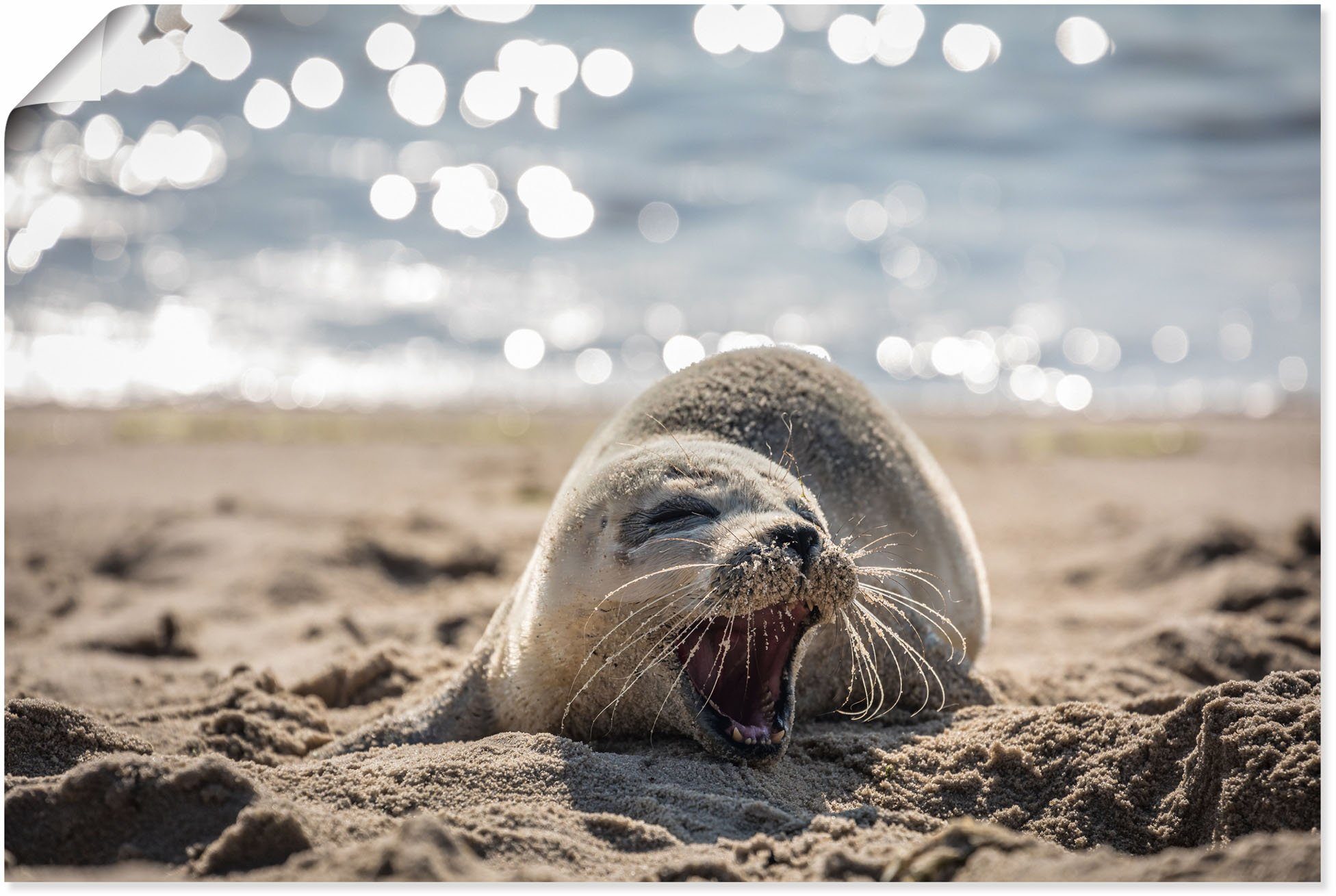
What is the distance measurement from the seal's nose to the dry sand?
565mm

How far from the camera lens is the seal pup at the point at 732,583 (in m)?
3.01

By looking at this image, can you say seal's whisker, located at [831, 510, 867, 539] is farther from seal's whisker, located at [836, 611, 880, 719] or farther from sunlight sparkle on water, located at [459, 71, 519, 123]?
sunlight sparkle on water, located at [459, 71, 519, 123]

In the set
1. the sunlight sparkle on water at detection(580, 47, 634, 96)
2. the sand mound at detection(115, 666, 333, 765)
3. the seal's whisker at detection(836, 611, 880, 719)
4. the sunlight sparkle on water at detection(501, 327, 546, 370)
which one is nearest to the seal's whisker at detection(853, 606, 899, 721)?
the seal's whisker at detection(836, 611, 880, 719)

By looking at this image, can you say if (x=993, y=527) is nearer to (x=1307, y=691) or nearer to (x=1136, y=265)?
(x=1136, y=265)

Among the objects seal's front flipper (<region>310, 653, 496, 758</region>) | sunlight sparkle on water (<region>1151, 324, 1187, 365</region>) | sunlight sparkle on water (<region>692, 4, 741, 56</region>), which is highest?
sunlight sparkle on water (<region>692, 4, 741, 56</region>)

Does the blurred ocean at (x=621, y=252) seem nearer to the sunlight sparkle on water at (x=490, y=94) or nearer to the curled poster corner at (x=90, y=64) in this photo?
the sunlight sparkle on water at (x=490, y=94)

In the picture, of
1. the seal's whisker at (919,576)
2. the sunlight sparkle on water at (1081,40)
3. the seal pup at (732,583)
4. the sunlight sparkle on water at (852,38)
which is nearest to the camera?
the seal pup at (732,583)

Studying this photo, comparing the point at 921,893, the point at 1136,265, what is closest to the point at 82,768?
the point at 921,893

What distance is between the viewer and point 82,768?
2.46m

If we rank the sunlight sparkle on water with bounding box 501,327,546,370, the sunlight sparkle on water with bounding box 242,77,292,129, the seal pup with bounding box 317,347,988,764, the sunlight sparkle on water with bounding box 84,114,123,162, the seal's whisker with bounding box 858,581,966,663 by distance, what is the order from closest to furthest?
the seal pup with bounding box 317,347,988,764 < the seal's whisker with bounding box 858,581,966,663 < the sunlight sparkle on water with bounding box 242,77,292,129 < the sunlight sparkle on water with bounding box 84,114,123,162 < the sunlight sparkle on water with bounding box 501,327,546,370

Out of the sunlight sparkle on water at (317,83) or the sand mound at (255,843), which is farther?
the sunlight sparkle on water at (317,83)

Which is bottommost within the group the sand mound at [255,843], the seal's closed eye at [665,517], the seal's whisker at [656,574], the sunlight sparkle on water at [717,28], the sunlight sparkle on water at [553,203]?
the sand mound at [255,843]

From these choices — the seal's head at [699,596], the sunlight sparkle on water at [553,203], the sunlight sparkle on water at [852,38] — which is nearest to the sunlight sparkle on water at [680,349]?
the sunlight sparkle on water at [553,203]

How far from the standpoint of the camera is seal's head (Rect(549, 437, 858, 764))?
9.58 feet
